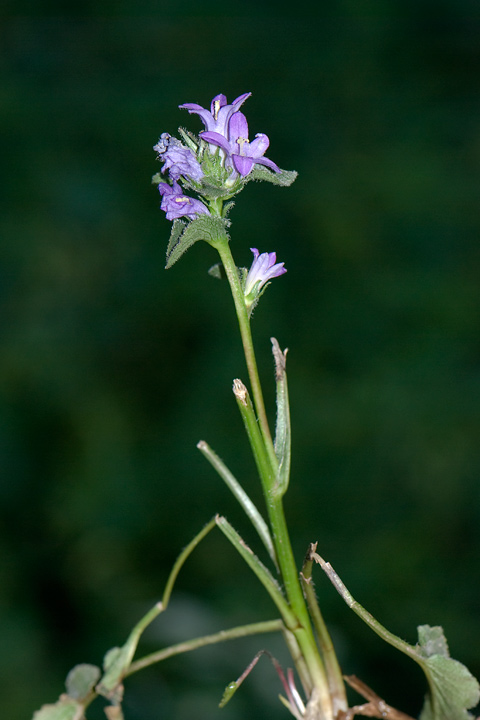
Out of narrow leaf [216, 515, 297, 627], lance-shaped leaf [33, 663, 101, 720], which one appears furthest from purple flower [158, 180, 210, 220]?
lance-shaped leaf [33, 663, 101, 720]

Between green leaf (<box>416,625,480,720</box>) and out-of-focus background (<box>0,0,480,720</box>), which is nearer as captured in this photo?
green leaf (<box>416,625,480,720</box>)

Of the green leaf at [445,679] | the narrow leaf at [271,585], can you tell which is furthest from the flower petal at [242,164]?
the green leaf at [445,679]

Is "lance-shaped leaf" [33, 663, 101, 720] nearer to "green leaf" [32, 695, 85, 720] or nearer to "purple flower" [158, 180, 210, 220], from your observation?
"green leaf" [32, 695, 85, 720]

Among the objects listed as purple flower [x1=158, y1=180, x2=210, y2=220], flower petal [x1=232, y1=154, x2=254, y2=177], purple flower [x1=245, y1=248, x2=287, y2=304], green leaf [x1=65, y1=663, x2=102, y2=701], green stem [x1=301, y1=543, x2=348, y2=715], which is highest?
flower petal [x1=232, y1=154, x2=254, y2=177]

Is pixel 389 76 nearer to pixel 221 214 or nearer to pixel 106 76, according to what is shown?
pixel 106 76

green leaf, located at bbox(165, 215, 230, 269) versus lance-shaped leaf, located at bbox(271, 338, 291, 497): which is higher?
green leaf, located at bbox(165, 215, 230, 269)

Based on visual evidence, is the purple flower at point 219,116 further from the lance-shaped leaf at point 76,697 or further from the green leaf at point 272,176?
the lance-shaped leaf at point 76,697

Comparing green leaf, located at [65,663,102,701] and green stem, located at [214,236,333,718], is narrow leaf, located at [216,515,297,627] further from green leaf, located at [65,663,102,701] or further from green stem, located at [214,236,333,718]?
green leaf, located at [65,663,102,701]
